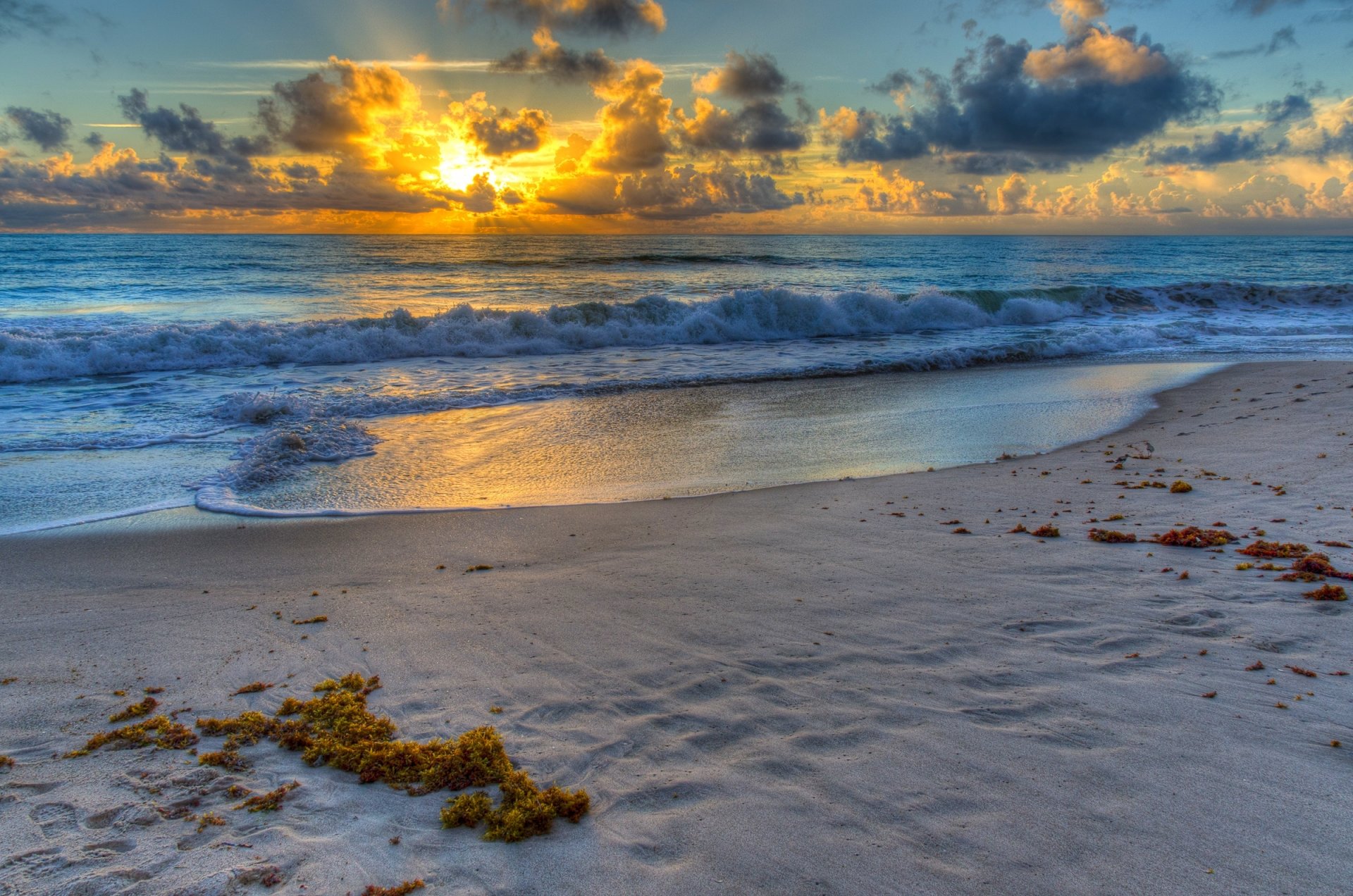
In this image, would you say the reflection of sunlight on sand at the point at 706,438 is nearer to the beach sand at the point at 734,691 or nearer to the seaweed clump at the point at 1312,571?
the beach sand at the point at 734,691

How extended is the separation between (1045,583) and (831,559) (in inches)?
51.2

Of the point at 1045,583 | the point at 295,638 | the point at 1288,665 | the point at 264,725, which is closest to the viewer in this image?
the point at 264,725

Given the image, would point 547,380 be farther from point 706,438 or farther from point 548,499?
point 548,499

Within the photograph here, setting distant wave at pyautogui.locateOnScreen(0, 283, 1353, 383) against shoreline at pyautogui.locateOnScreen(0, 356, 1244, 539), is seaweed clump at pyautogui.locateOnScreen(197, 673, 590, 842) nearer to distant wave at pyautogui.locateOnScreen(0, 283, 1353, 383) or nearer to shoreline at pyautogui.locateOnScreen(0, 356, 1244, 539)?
shoreline at pyautogui.locateOnScreen(0, 356, 1244, 539)

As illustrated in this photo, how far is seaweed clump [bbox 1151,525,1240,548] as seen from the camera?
15.5 ft

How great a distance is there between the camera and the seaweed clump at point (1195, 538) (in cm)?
474

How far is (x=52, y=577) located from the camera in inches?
191

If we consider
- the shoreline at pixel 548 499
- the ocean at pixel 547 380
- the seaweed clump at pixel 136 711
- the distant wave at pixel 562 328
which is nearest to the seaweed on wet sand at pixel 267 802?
the seaweed clump at pixel 136 711

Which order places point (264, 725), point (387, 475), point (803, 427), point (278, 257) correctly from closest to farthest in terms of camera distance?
point (264, 725)
point (387, 475)
point (803, 427)
point (278, 257)

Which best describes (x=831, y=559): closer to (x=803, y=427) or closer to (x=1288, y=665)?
(x=1288, y=665)

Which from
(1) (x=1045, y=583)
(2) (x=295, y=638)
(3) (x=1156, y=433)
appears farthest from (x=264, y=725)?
(3) (x=1156, y=433)

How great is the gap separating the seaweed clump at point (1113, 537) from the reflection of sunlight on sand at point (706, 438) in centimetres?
242

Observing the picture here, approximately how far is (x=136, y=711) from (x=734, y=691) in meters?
2.67

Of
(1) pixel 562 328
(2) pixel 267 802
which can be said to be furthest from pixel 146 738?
(1) pixel 562 328
